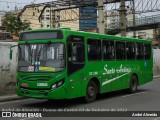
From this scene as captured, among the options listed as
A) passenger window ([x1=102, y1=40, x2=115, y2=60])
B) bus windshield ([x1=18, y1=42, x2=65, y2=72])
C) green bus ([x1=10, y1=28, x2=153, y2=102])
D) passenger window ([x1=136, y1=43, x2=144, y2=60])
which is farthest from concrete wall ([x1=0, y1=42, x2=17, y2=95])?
passenger window ([x1=136, y1=43, x2=144, y2=60])

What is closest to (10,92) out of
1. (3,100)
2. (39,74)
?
(3,100)

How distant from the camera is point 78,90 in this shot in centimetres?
1348

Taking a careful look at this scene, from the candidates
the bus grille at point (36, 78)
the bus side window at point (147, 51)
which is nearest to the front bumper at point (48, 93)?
the bus grille at point (36, 78)

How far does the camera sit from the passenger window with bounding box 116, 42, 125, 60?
1655 cm

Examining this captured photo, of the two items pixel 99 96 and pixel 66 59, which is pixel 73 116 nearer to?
pixel 66 59

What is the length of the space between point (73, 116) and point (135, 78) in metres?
8.31

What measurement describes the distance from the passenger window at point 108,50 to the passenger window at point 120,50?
419mm

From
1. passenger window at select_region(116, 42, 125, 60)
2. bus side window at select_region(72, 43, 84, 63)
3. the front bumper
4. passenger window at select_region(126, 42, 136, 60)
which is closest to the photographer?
the front bumper

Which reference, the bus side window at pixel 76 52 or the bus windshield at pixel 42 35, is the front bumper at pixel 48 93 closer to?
the bus side window at pixel 76 52

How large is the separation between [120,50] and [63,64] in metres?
4.84

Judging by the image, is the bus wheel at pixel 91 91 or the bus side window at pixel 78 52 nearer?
the bus side window at pixel 78 52

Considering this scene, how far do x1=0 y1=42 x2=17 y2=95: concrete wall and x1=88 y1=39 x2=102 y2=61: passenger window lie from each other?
4.33 m

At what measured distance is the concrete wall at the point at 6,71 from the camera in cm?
1659

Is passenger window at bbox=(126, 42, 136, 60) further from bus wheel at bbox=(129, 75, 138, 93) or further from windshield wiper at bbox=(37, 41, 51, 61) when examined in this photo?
windshield wiper at bbox=(37, 41, 51, 61)
